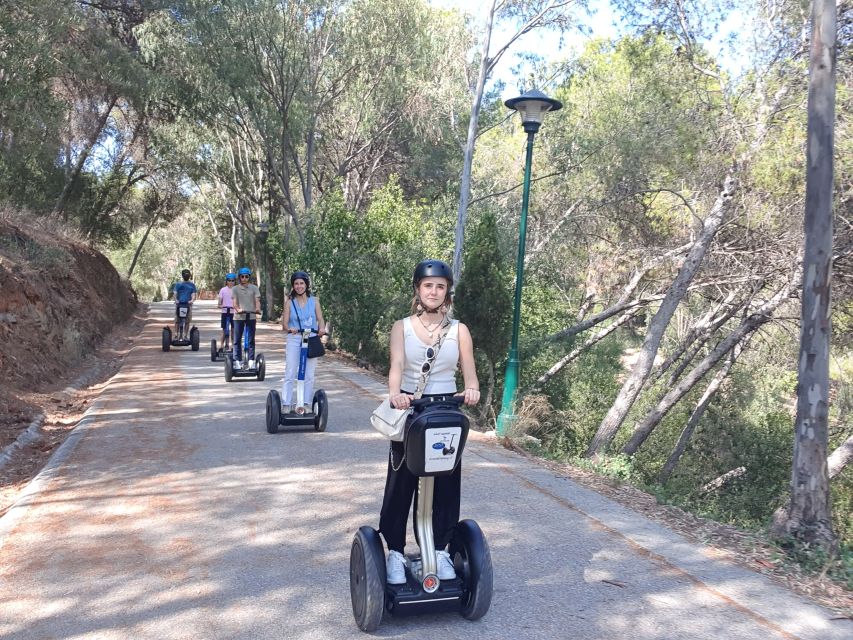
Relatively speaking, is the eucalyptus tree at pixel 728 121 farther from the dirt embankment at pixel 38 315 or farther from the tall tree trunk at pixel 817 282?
the dirt embankment at pixel 38 315

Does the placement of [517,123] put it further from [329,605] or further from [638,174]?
[329,605]

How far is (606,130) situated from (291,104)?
380 inches

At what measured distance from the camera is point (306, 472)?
7527 millimetres

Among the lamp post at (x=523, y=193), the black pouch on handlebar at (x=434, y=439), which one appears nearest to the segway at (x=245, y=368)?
Answer: the lamp post at (x=523, y=193)

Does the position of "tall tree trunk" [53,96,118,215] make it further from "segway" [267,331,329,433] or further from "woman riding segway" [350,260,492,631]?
"woman riding segway" [350,260,492,631]

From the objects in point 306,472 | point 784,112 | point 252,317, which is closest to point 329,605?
point 306,472

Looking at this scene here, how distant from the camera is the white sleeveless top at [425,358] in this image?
3998 mm

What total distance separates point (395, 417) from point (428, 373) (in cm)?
29

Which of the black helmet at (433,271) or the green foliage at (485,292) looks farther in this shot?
the green foliage at (485,292)

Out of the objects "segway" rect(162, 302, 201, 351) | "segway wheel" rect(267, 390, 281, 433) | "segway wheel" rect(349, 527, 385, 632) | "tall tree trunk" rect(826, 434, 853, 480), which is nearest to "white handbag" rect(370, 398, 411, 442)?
"segway wheel" rect(349, 527, 385, 632)

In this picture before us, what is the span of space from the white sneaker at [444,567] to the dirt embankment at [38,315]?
25.3 ft

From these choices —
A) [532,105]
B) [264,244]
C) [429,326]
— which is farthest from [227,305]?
[264,244]

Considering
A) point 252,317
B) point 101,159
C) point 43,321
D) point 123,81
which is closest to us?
point 252,317

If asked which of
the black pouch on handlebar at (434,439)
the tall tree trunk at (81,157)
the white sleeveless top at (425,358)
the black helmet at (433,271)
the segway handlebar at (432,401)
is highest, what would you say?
the tall tree trunk at (81,157)
